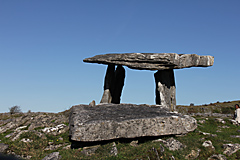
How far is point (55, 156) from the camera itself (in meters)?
10.8

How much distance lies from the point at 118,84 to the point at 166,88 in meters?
4.44

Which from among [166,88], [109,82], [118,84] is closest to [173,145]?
[166,88]

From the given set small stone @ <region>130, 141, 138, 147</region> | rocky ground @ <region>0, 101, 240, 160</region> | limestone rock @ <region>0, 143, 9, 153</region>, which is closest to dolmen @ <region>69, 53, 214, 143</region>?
small stone @ <region>130, 141, 138, 147</region>

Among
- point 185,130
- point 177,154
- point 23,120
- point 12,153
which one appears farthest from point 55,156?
point 23,120

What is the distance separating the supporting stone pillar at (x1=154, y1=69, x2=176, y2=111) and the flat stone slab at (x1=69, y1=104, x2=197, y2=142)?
6553 mm

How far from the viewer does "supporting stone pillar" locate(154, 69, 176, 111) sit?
19.7 metres

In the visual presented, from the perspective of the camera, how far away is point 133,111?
14141 millimetres

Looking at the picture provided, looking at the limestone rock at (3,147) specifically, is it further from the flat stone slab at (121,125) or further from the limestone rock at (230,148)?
the limestone rock at (230,148)

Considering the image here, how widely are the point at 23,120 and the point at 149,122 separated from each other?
31.9 ft

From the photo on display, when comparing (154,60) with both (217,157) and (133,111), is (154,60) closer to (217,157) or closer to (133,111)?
(133,111)

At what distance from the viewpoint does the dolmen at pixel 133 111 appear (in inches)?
447

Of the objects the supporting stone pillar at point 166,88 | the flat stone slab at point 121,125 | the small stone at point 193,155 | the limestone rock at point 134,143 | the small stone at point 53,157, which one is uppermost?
the supporting stone pillar at point 166,88

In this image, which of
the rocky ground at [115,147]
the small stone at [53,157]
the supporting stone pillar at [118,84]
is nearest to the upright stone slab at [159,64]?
the supporting stone pillar at [118,84]

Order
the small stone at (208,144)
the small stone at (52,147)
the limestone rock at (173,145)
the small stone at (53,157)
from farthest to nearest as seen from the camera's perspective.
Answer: the small stone at (52,147) → the small stone at (208,144) → the limestone rock at (173,145) → the small stone at (53,157)
